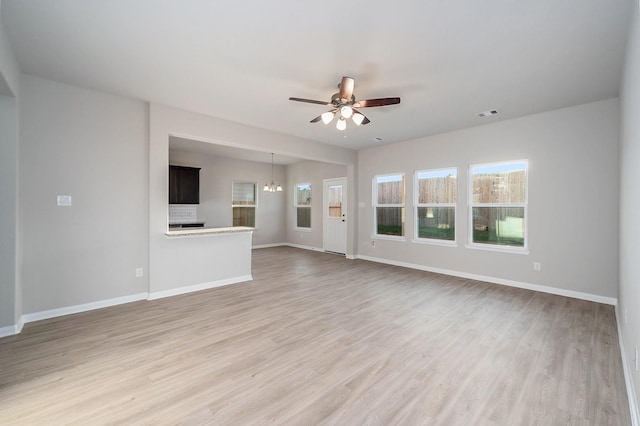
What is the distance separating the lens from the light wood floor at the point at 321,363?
1.78 m

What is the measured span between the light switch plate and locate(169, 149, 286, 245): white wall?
3.73 meters

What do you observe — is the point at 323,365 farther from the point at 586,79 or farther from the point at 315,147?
the point at 315,147

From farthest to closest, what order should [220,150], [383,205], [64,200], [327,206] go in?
[327,206] → [220,150] → [383,205] → [64,200]

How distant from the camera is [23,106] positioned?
3133mm

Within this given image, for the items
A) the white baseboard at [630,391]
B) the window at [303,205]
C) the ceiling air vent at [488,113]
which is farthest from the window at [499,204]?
the window at [303,205]

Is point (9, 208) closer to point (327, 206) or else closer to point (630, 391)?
point (630, 391)

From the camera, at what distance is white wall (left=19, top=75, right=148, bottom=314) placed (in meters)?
3.20

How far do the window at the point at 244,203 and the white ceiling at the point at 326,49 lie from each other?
14.9 feet

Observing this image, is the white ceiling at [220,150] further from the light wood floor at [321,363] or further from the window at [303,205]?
the light wood floor at [321,363]

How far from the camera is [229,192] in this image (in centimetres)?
807

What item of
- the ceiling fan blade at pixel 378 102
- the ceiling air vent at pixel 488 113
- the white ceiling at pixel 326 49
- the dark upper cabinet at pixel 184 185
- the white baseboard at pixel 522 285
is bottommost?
the white baseboard at pixel 522 285

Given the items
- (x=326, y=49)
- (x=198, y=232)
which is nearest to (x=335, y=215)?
(x=198, y=232)

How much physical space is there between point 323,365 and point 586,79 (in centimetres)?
427

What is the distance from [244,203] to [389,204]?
4.53 m
